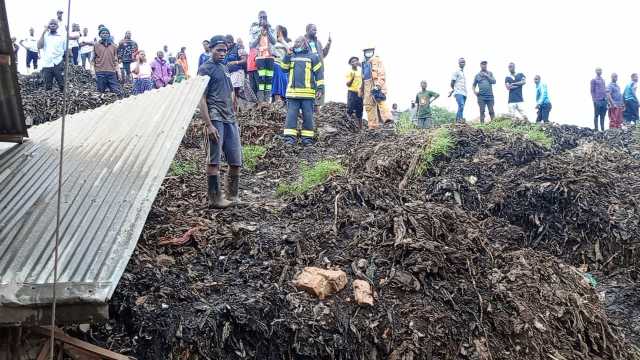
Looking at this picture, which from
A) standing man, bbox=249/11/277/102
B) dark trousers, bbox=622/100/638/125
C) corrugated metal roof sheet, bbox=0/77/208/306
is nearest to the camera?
corrugated metal roof sheet, bbox=0/77/208/306

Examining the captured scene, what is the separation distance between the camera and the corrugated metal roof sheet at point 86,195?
2.50 metres

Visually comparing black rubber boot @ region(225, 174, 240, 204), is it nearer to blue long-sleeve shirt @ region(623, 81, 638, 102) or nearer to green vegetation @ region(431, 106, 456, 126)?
green vegetation @ region(431, 106, 456, 126)

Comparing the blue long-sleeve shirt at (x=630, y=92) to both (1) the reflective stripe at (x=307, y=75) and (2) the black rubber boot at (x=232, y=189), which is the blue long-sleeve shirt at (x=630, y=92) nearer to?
(1) the reflective stripe at (x=307, y=75)

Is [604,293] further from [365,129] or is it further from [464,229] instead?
[365,129]

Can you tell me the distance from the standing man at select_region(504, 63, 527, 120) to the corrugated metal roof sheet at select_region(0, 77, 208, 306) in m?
8.76

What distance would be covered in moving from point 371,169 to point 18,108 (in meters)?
4.34

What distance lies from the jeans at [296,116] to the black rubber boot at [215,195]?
114 inches

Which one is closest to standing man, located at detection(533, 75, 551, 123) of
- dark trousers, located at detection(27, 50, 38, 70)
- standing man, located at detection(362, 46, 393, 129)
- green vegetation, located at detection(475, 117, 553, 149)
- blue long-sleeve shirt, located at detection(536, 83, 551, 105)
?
blue long-sleeve shirt, located at detection(536, 83, 551, 105)

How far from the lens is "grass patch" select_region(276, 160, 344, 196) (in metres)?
6.82

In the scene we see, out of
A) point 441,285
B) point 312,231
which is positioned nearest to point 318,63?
point 312,231

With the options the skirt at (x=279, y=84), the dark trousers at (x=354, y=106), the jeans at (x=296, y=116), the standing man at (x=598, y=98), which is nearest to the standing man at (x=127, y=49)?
the skirt at (x=279, y=84)

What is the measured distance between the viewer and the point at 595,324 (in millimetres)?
5125

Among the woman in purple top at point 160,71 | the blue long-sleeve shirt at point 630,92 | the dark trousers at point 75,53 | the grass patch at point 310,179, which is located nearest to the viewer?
the grass patch at point 310,179

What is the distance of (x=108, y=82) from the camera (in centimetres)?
1186
